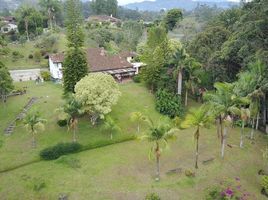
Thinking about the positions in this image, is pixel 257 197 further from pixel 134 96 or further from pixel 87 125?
pixel 134 96

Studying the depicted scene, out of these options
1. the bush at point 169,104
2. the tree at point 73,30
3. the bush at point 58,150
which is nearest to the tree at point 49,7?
the tree at point 73,30

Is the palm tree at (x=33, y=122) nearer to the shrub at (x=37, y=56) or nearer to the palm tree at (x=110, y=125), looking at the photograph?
the palm tree at (x=110, y=125)

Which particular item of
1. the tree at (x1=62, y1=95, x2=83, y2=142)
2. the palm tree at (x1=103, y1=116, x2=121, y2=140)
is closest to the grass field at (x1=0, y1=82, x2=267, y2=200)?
the palm tree at (x1=103, y1=116, x2=121, y2=140)

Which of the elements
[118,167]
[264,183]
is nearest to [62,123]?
[118,167]

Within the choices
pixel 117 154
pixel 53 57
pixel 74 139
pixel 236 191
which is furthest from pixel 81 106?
pixel 53 57

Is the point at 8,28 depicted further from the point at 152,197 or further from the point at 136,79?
the point at 152,197
